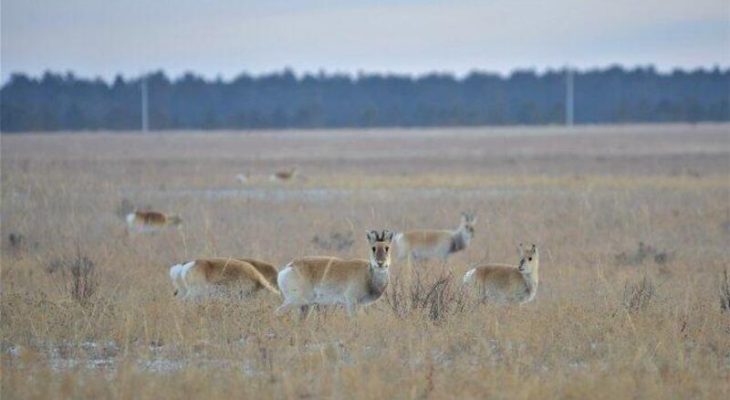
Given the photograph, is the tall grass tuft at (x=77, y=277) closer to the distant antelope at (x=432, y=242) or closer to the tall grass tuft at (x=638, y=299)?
the distant antelope at (x=432, y=242)

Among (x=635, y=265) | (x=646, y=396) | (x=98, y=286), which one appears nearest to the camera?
(x=646, y=396)

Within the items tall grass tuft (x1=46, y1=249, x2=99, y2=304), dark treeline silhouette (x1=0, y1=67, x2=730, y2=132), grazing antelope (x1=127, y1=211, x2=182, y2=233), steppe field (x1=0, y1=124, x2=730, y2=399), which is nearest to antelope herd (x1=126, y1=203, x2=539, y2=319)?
steppe field (x1=0, y1=124, x2=730, y2=399)

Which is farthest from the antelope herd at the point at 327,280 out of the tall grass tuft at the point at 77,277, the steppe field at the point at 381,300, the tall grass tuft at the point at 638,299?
the tall grass tuft at the point at 638,299

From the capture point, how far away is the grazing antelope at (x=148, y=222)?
71.9 ft

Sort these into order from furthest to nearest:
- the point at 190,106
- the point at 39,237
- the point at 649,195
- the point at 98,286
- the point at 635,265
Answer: the point at 190,106, the point at 649,195, the point at 39,237, the point at 635,265, the point at 98,286

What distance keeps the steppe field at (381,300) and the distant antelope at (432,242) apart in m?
0.48

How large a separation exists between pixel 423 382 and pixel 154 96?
115441 mm

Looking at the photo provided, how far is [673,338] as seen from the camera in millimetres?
11188

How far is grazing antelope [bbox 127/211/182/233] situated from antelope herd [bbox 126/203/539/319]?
8157mm

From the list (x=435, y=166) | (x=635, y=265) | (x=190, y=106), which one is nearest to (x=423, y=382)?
(x=635, y=265)

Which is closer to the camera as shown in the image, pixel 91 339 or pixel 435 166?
pixel 91 339

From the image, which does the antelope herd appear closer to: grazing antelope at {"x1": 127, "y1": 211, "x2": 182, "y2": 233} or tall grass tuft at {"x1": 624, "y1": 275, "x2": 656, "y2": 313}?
tall grass tuft at {"x1": 624, "y1": 275, "x2": 656, "y2": 313}

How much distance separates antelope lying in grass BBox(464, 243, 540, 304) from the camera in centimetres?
1418

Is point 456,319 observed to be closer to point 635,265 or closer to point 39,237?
point 635,265
